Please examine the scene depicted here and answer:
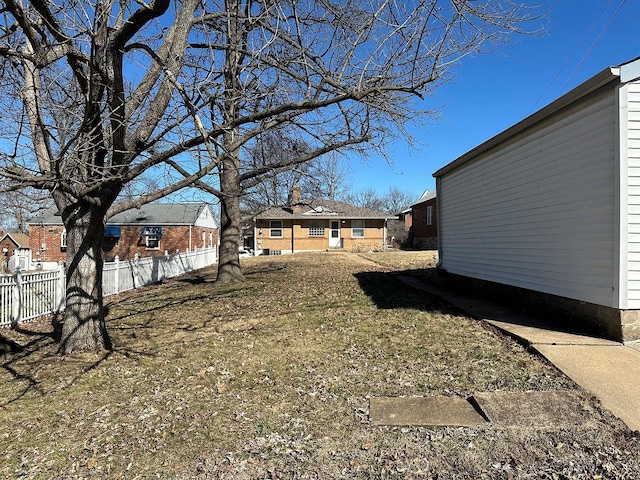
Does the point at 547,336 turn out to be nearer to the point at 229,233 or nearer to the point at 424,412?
the point at 424,412

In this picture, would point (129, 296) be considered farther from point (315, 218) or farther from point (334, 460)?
point (315, 218)

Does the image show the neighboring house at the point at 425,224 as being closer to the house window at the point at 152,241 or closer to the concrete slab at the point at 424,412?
the house window at the point at 152,241

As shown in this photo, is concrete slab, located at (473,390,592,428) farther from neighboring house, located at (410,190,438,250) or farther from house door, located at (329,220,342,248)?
house door, located at (329,220,342,248)

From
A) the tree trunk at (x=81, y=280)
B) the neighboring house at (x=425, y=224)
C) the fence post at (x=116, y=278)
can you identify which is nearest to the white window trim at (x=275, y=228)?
the neighboring house at (x=425, y=224)

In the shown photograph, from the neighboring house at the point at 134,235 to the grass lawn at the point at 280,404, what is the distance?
80.1ft

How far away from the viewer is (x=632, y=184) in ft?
17.6

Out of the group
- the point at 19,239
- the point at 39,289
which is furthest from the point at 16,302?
the point at 19,239

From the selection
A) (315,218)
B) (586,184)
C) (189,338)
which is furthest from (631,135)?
(315,218)

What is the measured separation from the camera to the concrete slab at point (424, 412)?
3713 millimetres

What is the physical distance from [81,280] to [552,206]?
7.52 meters

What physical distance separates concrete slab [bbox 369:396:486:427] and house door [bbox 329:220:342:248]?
27.1 meters

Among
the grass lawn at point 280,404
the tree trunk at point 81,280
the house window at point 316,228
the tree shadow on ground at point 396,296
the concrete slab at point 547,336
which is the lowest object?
the grass lawn at point 280,404

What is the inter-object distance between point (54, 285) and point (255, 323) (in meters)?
5.28

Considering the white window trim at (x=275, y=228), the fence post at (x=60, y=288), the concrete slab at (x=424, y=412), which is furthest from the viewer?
the white window trim at (x=275, y=228)
